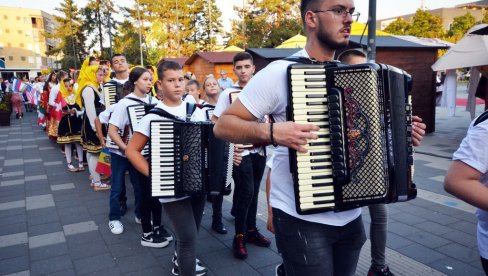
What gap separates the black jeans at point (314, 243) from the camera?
5.79 ft

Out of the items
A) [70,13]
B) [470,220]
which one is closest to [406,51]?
[470,220]

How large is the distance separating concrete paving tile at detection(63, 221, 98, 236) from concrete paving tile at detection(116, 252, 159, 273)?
1.12 metres

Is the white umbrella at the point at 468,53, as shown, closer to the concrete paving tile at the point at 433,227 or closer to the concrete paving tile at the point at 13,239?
the concrete paving tile at the point at 433,227

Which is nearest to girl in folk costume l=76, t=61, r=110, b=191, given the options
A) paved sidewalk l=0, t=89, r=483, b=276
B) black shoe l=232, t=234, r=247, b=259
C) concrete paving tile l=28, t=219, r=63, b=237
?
paved sidewalk l=0, t=89, r=483, b=276

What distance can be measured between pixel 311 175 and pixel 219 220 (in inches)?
122

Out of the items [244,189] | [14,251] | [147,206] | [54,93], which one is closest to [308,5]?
[244,189]

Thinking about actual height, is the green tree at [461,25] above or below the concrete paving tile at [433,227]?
above

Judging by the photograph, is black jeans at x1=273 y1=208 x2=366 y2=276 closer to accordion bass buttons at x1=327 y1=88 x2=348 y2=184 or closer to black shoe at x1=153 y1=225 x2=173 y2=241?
accordion bass buttons at x1=327 y1=88 x2=348 y2=184

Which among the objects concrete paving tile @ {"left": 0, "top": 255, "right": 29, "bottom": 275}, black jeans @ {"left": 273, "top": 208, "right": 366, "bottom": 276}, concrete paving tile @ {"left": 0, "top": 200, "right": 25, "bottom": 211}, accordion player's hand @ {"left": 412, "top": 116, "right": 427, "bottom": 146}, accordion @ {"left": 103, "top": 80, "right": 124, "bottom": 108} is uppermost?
accordion @ {"left": 103, "top": 80, "right": 124, "bottom": 108}

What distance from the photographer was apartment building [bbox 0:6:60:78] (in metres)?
69.7

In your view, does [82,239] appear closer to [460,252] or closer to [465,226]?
[460,252]

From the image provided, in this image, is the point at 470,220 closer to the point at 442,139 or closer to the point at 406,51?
the point at 442,139

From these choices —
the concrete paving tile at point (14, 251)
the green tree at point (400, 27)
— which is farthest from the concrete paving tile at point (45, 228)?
the green tree at point (400, 27)

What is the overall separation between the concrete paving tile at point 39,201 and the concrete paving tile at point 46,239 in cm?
133
